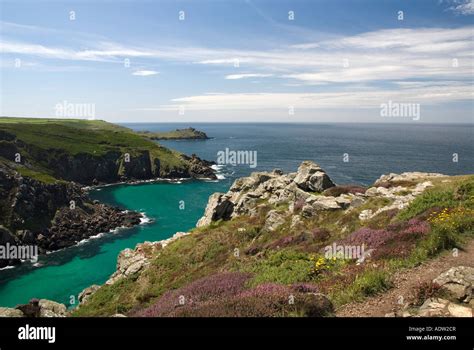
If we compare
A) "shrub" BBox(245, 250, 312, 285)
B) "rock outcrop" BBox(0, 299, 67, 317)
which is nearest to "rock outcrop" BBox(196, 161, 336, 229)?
"shrub" BBox(245, 250, 312, 285)

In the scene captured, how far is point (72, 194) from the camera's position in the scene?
119 metres

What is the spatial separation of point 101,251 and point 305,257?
255ft

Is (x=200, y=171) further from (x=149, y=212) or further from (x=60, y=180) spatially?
(x=60, y=180)

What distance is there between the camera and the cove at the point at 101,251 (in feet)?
222

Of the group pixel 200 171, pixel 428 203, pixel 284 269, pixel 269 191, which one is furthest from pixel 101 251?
pixel 200 171

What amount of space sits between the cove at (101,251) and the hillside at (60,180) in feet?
20.8

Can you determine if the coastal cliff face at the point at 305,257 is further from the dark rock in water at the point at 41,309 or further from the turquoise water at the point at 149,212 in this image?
the turquoise water at the point at 149,212

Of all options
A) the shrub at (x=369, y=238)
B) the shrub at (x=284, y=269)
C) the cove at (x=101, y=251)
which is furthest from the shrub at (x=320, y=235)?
the cove at (x=101, y=251)

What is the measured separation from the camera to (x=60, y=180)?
126562 millimetres

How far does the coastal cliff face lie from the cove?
2966cm

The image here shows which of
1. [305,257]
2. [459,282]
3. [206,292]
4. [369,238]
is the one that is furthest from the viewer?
[369,238]

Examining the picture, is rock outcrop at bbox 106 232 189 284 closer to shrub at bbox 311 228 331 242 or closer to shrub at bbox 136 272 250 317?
shrub at bbox 311 228 331 242

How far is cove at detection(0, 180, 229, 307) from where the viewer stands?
67.7 m

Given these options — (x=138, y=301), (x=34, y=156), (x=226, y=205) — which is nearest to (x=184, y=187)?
(x=34, y=156)
